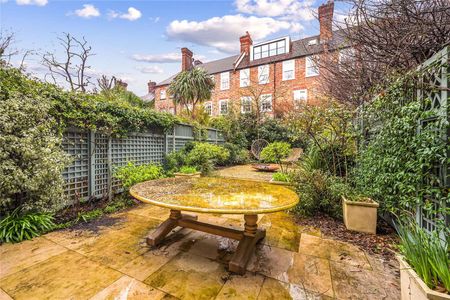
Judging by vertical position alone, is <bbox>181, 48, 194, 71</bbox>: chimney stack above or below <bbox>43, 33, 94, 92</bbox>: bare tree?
above

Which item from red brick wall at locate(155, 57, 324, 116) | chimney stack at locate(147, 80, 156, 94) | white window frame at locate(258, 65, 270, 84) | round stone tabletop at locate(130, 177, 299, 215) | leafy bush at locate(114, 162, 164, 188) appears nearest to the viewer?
round stone tabletop at locate(130, 177, 299, 215)

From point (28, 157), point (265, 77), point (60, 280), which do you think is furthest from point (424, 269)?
point (265, 77)

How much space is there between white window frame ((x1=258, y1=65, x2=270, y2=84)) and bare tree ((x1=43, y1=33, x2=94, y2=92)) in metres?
10.4

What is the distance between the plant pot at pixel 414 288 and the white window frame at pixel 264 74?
13817 mm

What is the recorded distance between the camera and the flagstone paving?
156cm

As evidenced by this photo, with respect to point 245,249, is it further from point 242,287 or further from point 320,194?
point 320,194

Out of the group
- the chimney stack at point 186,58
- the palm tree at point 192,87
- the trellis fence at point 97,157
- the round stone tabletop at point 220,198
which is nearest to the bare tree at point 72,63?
the trellis fence at point 97,157

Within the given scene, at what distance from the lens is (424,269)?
1153 millimetres

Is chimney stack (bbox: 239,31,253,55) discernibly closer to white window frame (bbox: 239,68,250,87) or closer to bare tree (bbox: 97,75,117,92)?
white window frame (bbox: 239,68,250,87)

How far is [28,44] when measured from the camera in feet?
19.1

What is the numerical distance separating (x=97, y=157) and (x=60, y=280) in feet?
8.87

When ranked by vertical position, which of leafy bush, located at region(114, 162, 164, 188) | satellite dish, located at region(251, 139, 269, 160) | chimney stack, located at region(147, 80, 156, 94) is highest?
chimney stack, located at region(147, 80, 156, 94)

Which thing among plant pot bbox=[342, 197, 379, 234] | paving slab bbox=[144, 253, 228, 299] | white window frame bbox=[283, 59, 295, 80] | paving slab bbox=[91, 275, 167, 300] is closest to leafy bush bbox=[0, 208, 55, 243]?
paving slab bbox=[91, 275, 167, 300]

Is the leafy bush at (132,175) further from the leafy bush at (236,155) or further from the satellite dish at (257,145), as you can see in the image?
the satellite dish at (257,145)
